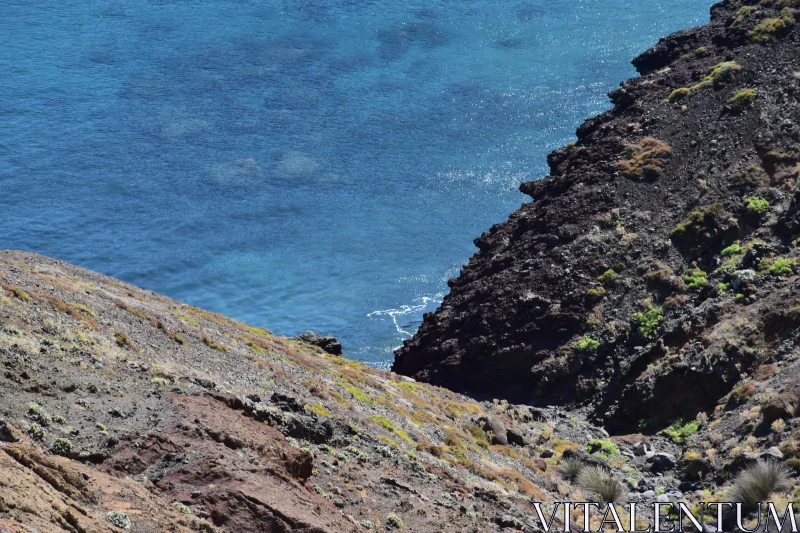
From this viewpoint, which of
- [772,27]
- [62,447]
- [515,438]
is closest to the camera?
[62,447]

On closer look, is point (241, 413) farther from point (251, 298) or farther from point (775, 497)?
point (251, 298)

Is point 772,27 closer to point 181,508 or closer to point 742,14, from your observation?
point 742,14

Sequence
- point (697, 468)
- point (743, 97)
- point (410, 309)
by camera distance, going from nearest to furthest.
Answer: point (697, 468) < point (743, 97) < point (410, 309)

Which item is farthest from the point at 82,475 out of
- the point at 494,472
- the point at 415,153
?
the point at 415,153

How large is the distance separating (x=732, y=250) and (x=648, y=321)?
5.97m

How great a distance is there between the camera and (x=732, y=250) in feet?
163

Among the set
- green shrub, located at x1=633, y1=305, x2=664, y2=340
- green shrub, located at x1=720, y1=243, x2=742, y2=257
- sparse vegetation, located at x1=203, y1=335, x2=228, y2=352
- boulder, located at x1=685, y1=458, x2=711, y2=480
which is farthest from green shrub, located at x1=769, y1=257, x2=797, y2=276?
sparse vegetation, located at x1=203, y1=335, x2=228, y2=352

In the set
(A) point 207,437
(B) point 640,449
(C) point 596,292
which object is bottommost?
(A) point 207,437

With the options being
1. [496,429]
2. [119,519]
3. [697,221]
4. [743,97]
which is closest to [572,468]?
[496,429]

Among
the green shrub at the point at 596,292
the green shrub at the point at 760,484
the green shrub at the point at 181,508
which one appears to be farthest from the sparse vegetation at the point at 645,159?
the green shrub at the point at 181,508

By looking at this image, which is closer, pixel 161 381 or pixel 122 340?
pixel 161 381

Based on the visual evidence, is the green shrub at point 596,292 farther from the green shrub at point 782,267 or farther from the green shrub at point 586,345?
the green shrub at point 782,267

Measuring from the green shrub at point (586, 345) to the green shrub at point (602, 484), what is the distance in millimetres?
13135

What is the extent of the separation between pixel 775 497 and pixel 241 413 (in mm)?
17035
